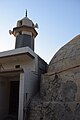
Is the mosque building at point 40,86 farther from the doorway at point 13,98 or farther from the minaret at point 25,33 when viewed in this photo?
the minaret at point 25,33

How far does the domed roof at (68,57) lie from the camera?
12211mm

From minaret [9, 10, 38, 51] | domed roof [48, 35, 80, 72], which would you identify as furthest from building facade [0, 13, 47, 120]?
domed roof [48, 35, 80, 72]

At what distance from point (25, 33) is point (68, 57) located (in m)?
6.51

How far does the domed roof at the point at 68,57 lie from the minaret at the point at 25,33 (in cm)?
433

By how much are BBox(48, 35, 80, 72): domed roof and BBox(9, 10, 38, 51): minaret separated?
433 centimetres

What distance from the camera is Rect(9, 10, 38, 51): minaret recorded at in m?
17.5

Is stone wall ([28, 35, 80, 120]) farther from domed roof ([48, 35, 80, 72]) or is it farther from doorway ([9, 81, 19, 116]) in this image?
doorway ([9, 81, 19, 116])

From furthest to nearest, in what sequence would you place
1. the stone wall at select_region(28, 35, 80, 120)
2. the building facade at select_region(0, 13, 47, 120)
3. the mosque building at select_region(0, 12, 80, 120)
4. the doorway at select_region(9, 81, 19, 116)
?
the doorway at select_region(9, 81, 19, 116), the building facade at select_region(0, 13, 47, 120), the mosque building at select_region(0, 12, 80, 120), the stone wall at select_region(28, 35, 80, 120)

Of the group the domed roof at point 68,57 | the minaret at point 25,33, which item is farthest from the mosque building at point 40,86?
the minaret at point 25,33

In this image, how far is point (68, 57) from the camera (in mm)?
12914

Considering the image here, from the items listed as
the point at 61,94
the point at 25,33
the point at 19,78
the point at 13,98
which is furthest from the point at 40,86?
the point at 25,33

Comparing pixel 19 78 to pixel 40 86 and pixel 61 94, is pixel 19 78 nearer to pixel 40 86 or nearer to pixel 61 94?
pixel 40 86

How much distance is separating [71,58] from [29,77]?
338 centimetres

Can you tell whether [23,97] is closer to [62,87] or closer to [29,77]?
[29,77]
